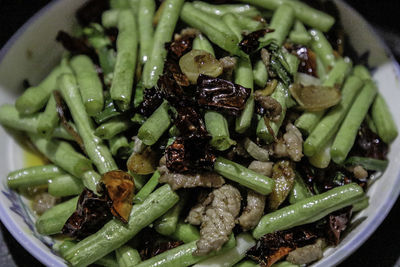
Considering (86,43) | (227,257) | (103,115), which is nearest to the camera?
(227,257)

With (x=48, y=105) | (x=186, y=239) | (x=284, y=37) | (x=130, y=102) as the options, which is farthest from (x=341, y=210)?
(x=48, y=105)

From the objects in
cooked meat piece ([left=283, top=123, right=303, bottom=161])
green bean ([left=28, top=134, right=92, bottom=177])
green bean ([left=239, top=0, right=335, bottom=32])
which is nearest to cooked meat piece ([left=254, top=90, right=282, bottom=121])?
cooked meat piece ([left=283, top=123, right=303, bottom=161])

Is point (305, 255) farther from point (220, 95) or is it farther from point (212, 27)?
point (212, 27)

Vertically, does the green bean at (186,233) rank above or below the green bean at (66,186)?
below

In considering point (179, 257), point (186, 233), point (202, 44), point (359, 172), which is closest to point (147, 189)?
point (186, 233)

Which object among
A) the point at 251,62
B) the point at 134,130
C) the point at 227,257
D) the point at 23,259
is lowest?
the point at 23,259

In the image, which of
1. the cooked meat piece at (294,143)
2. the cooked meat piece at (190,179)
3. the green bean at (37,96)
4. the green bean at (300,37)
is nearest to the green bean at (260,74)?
Answer: the cooked meat piece at (294,143)

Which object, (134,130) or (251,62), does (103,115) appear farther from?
(251,62)

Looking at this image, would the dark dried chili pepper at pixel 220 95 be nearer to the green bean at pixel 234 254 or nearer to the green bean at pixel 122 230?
the green bean at pixel 122 230
